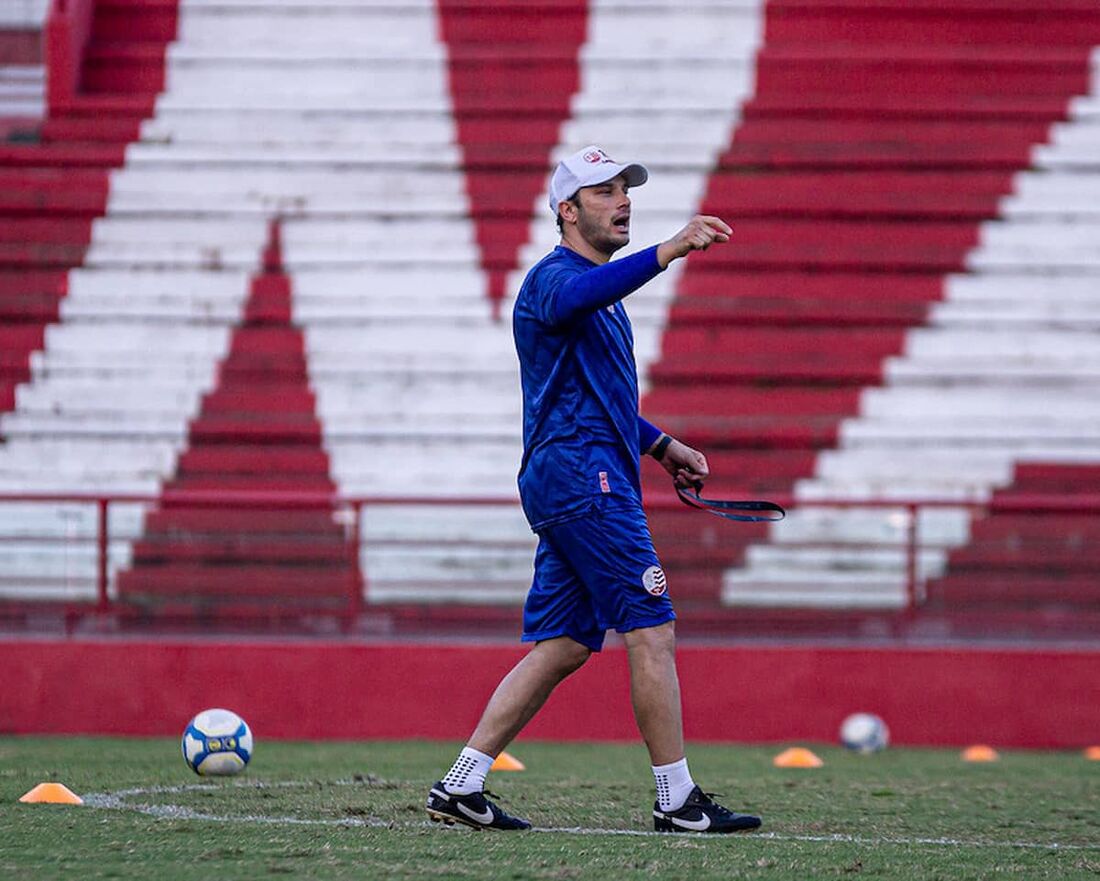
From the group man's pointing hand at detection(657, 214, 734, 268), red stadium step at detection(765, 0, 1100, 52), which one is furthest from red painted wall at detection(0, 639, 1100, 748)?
red stadium step at detection(765, 0, 1100, 52)

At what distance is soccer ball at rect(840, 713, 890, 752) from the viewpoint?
25.4 ft

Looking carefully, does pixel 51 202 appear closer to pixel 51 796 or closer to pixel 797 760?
pixel 797 760

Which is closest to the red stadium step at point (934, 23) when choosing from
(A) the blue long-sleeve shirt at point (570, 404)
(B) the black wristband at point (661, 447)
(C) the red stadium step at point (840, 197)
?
(C) the red stadium step at point (840, 197)

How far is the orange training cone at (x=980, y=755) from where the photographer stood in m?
7.60

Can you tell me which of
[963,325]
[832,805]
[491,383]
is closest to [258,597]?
[491,383]

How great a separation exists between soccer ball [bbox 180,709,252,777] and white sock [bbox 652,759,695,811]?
1.91m

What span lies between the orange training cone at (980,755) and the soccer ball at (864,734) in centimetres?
36

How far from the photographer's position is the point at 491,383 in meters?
10.5

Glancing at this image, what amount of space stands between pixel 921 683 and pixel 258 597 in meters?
2.96

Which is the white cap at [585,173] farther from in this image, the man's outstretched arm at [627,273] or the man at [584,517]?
the man's outstretched arm at [627,273]

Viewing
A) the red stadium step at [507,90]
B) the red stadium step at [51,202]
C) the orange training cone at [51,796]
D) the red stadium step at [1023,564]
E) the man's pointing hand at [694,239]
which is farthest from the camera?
the red stadium step at [507,90]

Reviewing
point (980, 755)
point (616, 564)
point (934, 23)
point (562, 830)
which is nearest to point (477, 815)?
point (562, 830)

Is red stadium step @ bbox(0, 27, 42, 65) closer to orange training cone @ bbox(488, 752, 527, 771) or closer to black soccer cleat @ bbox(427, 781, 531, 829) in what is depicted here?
orange training cone @ bbox(488, 752, 527, 771)

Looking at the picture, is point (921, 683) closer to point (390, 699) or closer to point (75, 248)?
point (390, 699)
